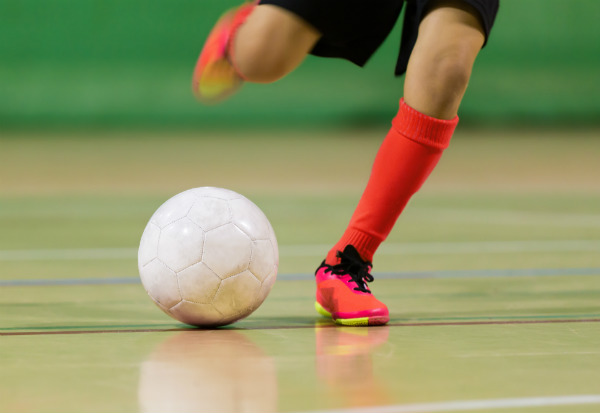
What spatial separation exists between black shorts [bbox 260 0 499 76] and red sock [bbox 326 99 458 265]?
0.17 metres

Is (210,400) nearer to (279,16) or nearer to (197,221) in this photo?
(197,221)

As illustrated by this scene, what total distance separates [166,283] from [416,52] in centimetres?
82

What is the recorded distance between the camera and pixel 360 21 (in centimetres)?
258

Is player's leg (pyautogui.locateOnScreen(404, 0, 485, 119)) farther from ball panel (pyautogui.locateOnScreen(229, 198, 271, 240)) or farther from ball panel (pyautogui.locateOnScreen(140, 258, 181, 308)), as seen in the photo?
ball panel (pyautogui.locateOnScreen(140, 258, 181, 308))

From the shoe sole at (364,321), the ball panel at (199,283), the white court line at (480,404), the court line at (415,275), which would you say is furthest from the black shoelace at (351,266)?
the white court line at (480,404)

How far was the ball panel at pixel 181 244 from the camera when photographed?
7.85ft

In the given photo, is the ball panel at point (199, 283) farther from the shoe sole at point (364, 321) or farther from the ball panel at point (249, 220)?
the shoe sole at point (364, 321)

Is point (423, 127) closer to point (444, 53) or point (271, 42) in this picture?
point (444, 53)

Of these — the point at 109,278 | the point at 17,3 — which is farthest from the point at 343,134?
the point at 109,278

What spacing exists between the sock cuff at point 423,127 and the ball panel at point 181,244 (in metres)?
0.58

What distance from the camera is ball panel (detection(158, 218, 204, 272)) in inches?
94.2

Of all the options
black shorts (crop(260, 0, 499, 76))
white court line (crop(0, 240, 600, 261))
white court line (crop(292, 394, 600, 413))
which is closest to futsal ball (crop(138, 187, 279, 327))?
black shorts (crop(260, 0, 499, 76))

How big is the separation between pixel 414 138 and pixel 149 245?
0.71 metres

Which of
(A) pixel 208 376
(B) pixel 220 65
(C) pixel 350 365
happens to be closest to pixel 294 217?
(B) pixel 220 65
